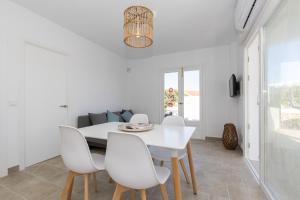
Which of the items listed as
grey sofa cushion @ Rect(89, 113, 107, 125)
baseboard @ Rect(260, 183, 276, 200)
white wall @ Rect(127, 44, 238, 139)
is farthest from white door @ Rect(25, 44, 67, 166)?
baseboard @ Rect(260, 183, 276, 200)

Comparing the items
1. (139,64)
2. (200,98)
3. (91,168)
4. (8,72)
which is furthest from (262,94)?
(139,64)

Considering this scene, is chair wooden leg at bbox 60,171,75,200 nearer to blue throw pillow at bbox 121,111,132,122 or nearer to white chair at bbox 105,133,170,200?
white chair at bbox 105,133,170,200

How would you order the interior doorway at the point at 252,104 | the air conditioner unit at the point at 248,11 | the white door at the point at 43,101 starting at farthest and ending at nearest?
the interior doorway at the point at 252,104, the white door at the point at 43,101, the air conditioner unit at the point at 248,11

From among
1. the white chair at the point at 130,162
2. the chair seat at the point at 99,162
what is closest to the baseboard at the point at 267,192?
the white chair at the point at 130,162

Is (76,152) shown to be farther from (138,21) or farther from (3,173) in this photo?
(3,173)

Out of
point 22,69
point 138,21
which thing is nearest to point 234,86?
point 138,21

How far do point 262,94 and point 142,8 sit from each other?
1.77 m

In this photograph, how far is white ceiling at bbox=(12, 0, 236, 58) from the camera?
231 centimetres

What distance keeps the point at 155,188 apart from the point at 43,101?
2405mm

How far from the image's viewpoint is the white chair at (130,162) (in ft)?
3.36

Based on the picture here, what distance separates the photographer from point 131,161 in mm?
1059

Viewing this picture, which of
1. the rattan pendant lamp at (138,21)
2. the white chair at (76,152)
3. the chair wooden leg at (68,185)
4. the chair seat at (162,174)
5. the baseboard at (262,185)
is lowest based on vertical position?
the baseboard at (262,185)

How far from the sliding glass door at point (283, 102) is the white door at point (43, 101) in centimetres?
339

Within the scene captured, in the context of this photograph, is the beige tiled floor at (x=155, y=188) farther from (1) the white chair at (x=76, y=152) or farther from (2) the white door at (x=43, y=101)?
(1) the white chair at (x=76, y=152)
